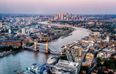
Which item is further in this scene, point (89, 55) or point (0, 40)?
point (0, 40)

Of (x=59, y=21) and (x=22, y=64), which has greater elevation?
(x=59, y=21)

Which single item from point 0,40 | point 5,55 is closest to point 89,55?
point 5,55

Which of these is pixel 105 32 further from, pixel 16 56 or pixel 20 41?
pixel 16 56

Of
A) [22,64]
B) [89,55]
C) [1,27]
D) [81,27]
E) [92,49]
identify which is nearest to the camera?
[22,64]

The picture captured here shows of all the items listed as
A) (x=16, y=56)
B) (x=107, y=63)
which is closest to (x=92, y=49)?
(x=107, y=63)

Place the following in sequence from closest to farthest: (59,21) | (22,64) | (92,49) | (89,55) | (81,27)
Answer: (22,64) < (89,55) < (92,49) < (59,21) < (81,27)

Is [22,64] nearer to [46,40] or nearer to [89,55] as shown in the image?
[89,55]

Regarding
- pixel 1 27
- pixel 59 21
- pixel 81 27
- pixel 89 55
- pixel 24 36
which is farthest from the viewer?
pixel 81 27

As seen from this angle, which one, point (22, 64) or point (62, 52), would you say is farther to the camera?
point (62, 52)

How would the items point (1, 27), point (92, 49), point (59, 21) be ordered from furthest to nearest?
point (59, 21) < point (1, 27) < point (92, 49)

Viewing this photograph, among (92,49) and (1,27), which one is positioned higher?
(1,27)
